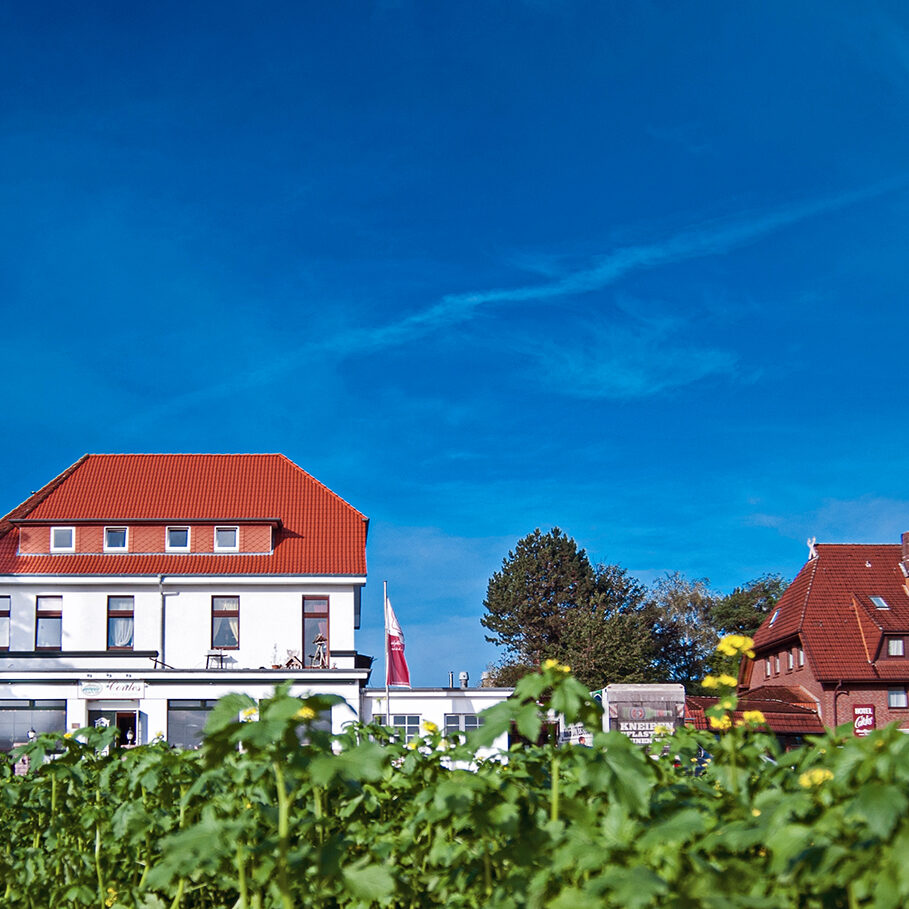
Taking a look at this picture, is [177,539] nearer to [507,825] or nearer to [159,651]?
[159,651]

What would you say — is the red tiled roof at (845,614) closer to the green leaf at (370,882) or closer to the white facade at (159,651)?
the white facade at (159,651)

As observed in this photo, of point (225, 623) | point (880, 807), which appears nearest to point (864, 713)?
point (225, 623)

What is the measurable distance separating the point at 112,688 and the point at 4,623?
474 cm

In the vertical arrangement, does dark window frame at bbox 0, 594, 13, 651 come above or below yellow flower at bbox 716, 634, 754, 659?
above

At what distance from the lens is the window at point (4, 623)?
34438 millimetres

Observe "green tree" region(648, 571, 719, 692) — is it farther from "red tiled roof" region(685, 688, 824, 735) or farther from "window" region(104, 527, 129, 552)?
"window" region(104, 527, 129, 552)

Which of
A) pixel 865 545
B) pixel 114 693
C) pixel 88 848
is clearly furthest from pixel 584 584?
pixel 88 848

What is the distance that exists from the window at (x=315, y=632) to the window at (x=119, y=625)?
549 cm

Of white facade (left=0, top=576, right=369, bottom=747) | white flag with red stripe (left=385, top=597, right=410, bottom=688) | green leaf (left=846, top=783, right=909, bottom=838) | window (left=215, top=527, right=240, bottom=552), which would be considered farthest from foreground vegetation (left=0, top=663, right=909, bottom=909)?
window (left=215, top=527, right=240, bottom=552)

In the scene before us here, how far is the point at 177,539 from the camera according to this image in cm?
3641

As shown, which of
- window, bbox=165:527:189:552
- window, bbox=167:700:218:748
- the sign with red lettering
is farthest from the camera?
→ the sign with red lettering

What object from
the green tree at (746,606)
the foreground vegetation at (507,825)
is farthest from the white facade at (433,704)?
the green tree at (746,606)

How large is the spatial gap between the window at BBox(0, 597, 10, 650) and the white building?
0.14 ft

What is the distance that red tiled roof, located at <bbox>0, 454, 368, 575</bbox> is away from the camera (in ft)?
116
